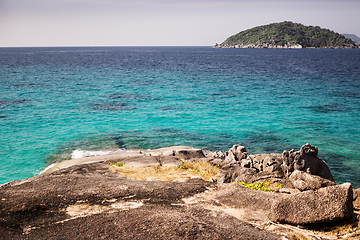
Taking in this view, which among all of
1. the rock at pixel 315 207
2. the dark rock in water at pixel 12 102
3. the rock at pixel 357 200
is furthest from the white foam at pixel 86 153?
the dark rock in water at pixel 12 102

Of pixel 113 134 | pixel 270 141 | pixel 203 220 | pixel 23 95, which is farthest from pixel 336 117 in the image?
pixel 23 95

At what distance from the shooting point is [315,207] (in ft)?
26.4

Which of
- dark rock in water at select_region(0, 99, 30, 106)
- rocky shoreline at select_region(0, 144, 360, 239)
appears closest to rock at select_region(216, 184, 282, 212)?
rocky shoreline at select_region(0, 144, 360, 239)

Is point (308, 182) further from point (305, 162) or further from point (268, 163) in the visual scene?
point (268, 163)

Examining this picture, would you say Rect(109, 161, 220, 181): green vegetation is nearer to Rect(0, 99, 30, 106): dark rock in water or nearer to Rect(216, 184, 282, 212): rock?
Rect(216, 184, 282, 212): rock

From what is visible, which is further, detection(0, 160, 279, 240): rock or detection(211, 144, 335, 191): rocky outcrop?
detection(211, 144, 335, 191): rocky outcrop

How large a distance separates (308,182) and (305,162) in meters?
3.04

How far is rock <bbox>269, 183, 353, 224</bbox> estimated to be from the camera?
7.82 meters

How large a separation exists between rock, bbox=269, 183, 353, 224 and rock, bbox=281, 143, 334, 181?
23.1 ft

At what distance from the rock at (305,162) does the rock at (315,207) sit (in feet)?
23.1

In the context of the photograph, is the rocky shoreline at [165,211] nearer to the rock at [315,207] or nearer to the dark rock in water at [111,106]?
the rock at [315,207]

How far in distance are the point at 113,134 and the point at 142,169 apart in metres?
13.9

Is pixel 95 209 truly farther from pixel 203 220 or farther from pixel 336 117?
pixel 336 117

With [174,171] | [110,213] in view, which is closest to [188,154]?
[174,171]
